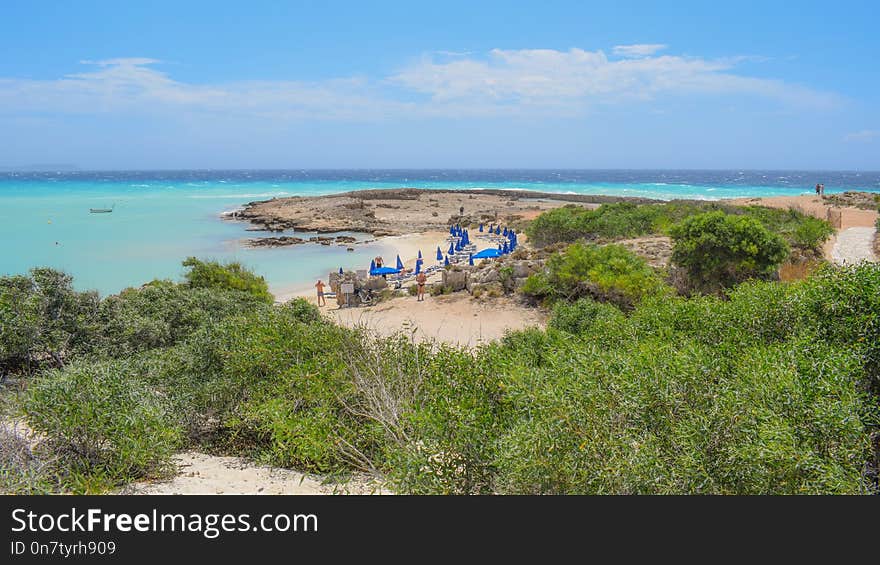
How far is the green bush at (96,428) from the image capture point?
6.23 m

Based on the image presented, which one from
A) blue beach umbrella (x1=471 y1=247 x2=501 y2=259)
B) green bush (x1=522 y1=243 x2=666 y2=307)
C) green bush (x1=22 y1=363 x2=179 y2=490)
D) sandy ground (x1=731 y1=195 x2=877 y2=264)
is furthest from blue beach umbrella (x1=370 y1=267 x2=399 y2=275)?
green bush (x1=22 y1=363 x2=179 y2=490)

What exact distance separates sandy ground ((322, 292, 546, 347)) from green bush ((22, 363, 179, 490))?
9.80 m

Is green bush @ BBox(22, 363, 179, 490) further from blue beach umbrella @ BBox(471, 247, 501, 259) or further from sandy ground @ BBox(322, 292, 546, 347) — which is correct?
blue beach umbrella @ BBox(471, 247, 501, 259)

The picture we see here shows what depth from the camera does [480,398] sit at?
6891 mm

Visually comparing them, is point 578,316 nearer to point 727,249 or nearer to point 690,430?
point 727,249

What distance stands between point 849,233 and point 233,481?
3376 cm

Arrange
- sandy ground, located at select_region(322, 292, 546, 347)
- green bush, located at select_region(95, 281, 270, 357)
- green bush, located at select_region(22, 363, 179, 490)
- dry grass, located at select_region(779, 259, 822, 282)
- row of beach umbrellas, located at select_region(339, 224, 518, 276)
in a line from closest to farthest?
green bush, located at select_region(22, 363, 179, 490)
green bush, located at select_region(95, 281, 270, 357)
sandy ground, located at select_region(322, 292, 546, 347)
dry grass, located at select_region(779, 259, 822, 282)
row of beach umbrellas, located at select_region(339, 224, 518, 276)

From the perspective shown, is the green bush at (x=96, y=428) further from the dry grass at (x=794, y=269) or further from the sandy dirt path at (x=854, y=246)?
the sandy dirt path at (x=854, y=246)

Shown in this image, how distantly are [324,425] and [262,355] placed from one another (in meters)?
2.08

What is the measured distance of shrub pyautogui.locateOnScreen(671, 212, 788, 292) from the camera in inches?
722

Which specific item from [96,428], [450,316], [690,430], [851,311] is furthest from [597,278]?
[96,428]

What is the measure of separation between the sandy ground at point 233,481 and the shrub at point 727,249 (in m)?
15.8

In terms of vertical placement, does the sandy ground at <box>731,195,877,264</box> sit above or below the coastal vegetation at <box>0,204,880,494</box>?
above

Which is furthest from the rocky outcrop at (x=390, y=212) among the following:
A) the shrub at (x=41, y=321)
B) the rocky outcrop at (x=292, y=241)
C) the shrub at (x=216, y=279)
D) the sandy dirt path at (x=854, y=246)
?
the shrub at (x=41, y=321)
